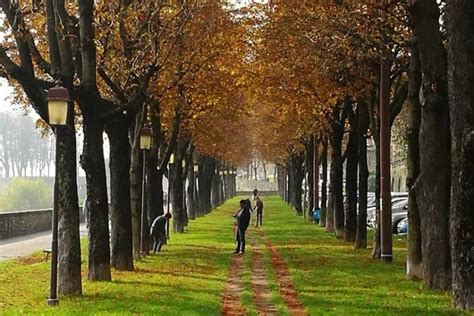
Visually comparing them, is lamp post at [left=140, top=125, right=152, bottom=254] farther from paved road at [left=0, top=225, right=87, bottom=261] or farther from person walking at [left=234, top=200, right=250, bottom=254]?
paved road at [left=0, top=225, right=87, bottom=261]

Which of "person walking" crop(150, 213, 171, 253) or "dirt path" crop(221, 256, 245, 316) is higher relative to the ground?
"person walking" crop(150, 213, 171, 253)

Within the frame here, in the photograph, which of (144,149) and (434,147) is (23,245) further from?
(434,147)

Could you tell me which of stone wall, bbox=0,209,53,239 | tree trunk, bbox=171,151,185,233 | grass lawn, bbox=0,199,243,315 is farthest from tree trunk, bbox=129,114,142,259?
tree trunk, bbox=171,151,185,233

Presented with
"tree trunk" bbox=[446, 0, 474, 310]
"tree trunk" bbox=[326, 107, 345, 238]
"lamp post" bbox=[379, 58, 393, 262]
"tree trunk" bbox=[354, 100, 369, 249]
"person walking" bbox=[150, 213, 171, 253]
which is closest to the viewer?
"tree trunk" bbox=[446, 0, 474, 310]

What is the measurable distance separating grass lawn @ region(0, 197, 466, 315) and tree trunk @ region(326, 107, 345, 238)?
505cm

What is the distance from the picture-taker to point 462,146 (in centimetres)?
1194

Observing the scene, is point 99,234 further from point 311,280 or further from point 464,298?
point 464,298

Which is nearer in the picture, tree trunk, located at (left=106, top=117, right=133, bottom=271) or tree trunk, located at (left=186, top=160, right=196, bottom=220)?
tree trunk, located at (left=106, top=117, right=133, bottom=271)

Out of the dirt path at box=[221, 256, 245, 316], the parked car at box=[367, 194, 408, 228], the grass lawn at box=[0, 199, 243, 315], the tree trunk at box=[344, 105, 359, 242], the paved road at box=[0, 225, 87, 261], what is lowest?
the paved road at box=[0, 225, 87, 261]

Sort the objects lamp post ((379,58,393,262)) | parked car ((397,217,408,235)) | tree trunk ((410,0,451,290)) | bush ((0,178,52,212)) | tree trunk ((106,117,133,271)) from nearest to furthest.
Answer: tree trunk ((410,0,451,290)), tree trunk ((106,117,133,271)), lamp post ((379,58,393,262)), parked car ((397,217,408,235)), bush ((0,178,52,212))

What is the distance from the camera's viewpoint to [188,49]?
22.8 metres

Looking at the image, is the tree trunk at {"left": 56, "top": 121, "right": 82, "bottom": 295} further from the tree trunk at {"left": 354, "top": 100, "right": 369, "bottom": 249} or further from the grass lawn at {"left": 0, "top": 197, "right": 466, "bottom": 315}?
the tree trunk at {"left": 354, "top": 100, "right": 369, "bottom": 249}

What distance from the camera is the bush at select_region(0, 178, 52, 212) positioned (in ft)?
249

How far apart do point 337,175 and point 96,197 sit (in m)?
17.7
